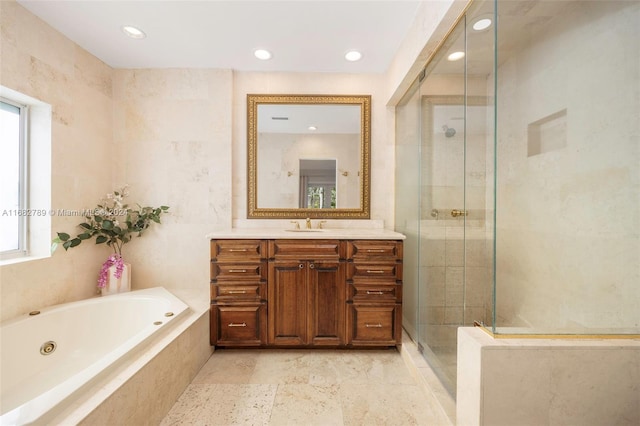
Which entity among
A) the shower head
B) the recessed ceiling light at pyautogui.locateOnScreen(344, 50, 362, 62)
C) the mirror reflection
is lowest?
the mirror reflection

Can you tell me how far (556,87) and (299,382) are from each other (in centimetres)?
224

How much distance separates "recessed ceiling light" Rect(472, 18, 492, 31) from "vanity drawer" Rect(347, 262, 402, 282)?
1.49 m

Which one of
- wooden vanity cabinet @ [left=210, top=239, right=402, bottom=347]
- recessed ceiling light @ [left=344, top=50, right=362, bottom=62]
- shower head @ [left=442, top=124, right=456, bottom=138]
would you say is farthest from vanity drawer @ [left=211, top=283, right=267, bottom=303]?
recessed ceiling light @ [left=344, top=50, right=362, bottom=62]

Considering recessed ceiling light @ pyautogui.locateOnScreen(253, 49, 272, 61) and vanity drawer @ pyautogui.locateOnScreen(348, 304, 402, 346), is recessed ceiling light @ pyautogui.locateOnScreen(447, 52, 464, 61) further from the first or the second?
vanity drawer @ pyautogui.locateOnScreen(348, 304, 402, 346)

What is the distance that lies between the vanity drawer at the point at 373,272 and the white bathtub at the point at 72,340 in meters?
1.23

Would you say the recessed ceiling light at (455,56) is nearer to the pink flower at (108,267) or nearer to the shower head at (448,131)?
the shower head at (448,131)

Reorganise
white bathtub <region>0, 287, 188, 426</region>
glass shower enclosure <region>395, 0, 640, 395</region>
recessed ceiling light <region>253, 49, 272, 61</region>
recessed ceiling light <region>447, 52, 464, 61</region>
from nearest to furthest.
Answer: glass shower enclosure <region>395, 0, 640, 395</region> < white bathtub <region>0, 287, 188, 426</region> < recessed ceiling light <region>447, 52, 464, 61</region> < recessed ceiling light <region>253, 49, 272, 61</region>

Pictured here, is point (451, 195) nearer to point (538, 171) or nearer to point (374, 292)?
point (538, 171)

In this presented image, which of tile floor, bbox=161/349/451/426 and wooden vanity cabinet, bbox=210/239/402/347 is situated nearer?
tile floor, bbox=161/349/451/426

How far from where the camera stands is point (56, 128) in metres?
1.95

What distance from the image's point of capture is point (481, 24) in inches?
51.1

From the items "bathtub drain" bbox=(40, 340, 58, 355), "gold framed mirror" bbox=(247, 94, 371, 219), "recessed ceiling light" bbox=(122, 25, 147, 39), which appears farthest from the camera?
"gold framed mirror" bbox=(247, 94, 371, 219)

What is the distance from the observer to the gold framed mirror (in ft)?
8.20

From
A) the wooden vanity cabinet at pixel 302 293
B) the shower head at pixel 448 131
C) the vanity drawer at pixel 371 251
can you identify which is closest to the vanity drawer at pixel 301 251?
the wooden vanity cabinet at pixel 302 293
